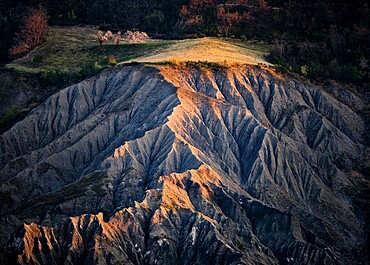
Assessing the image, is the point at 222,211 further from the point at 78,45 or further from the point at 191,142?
the point at 78,45

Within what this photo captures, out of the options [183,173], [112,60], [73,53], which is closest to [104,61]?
[112,60]

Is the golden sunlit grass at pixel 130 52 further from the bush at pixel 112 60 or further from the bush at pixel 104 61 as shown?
the bush at pixel 112 60

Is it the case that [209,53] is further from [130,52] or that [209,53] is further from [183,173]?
[183,173]

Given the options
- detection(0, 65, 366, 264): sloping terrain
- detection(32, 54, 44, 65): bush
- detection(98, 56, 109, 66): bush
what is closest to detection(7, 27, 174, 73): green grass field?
detection(32, 54, 44, 65): bush

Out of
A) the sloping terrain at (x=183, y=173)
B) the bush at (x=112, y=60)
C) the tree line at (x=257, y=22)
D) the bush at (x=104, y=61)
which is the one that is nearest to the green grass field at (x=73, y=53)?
the bush at (x=112, y=60)

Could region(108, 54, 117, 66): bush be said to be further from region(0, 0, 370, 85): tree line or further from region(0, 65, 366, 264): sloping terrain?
region(0, 0, 370, 85): tree line

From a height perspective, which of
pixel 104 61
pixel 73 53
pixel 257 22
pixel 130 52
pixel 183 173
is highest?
pixel 257 22

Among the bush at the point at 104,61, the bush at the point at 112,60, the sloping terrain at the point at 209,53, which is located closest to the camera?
the sloping terrain at the point at 209,53

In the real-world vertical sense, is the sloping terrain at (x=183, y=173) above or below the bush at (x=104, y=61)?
below
